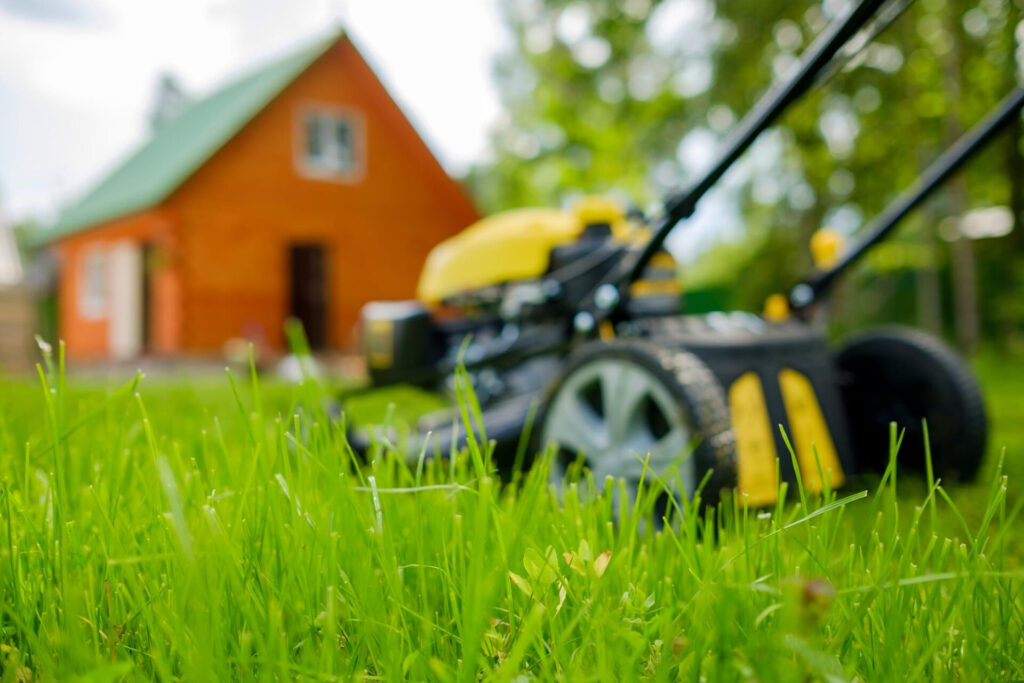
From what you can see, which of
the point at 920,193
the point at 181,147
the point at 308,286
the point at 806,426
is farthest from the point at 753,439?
the point at 181,147

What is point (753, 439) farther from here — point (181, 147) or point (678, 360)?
point (181, 147)

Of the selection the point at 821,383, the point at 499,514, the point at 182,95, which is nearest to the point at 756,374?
the point at 821,383

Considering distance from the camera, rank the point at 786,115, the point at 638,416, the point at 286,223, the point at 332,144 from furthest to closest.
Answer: the point at 332,144 < the point at 286,223 < the point at 786,115 < the point at 638,416

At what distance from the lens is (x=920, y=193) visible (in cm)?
234

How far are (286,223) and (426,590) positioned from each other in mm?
11898

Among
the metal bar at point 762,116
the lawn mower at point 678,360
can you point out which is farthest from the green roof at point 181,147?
the metal bar at point 762,116

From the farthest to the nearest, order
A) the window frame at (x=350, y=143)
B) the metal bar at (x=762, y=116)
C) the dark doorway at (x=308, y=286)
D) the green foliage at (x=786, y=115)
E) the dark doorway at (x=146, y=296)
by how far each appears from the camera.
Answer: the dark doorway at (x=308, y=286) → the dark doorway at (x=146, y=296) → the window frame at (x=350, y=143) → the green foliage at (x=786, y=115) → the metal bar at (x=762, y=116)

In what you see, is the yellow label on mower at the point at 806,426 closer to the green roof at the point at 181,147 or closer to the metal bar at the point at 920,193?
the metal bar at the point at 920,193

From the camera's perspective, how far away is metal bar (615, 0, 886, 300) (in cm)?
148

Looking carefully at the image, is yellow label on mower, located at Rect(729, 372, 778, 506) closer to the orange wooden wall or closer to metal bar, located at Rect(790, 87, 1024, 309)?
metal bar, located at Rect(790, 87, 1024, 309)

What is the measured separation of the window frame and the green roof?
2.01 feet

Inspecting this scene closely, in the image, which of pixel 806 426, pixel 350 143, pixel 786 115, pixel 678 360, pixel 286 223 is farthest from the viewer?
pixel 350 143

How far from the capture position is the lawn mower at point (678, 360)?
1675 mm

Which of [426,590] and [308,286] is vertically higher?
[308,286]
